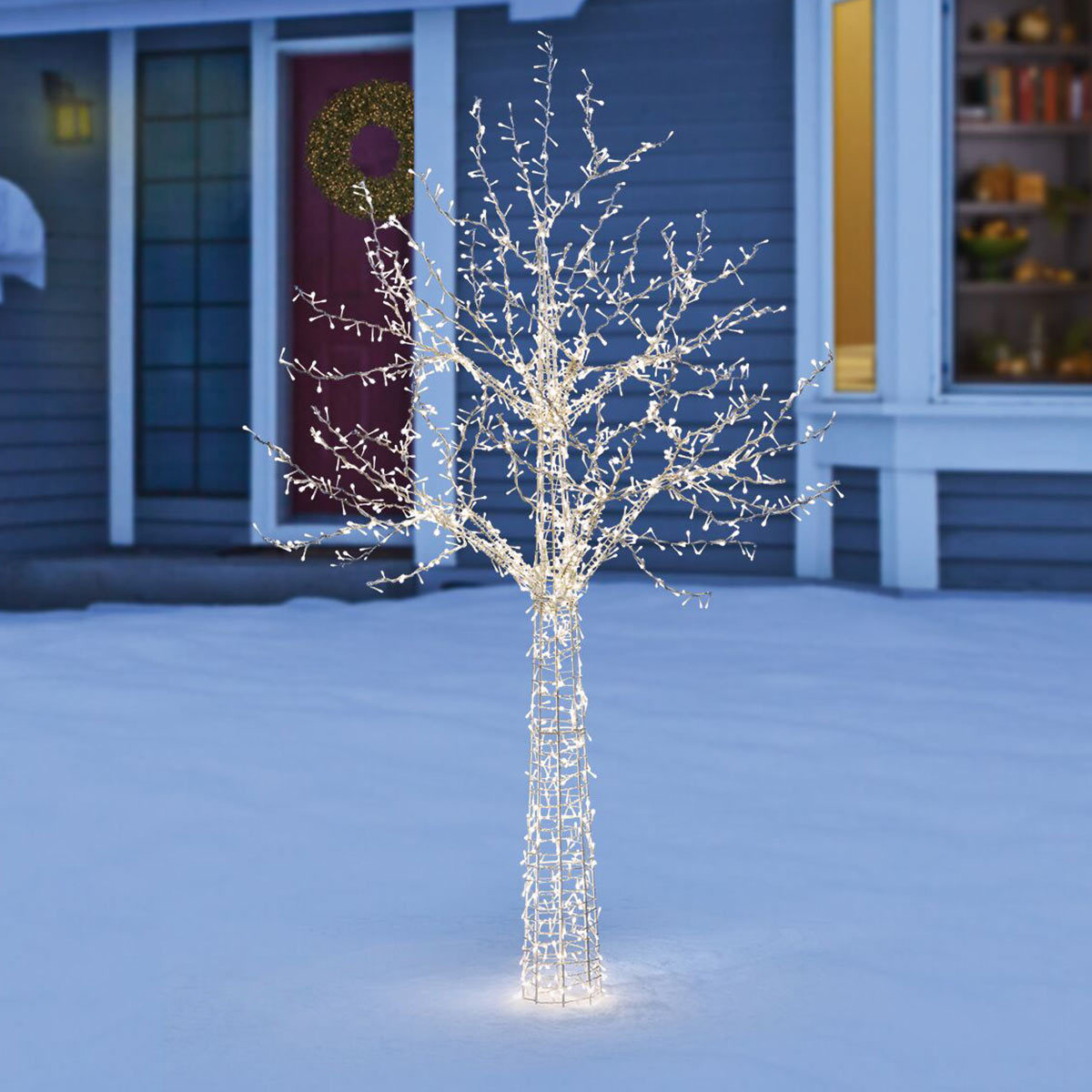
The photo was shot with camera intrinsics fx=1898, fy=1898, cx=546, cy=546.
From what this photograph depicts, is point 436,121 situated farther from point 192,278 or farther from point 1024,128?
point 1024,128

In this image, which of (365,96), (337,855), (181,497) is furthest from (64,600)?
(337,855)

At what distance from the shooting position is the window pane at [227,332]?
9219 millimetres

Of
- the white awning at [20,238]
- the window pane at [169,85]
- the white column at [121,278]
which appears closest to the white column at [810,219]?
the window pane at [169,85]

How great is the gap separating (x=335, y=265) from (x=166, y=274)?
0.87 m

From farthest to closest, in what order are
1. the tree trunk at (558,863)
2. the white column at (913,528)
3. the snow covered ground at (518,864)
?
the white column at (913,528) < the tree trunk at (558,863) < the snow covered ground at (518,864)

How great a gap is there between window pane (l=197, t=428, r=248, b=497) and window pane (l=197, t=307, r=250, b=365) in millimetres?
368

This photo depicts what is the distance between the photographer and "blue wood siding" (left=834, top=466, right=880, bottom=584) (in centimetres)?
782

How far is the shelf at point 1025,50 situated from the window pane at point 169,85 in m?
3.77

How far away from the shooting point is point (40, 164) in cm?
906

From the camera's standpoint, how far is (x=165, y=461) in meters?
9.33

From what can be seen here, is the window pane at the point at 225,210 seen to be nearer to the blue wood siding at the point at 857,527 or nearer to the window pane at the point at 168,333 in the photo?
the window pane at the point at 168,333

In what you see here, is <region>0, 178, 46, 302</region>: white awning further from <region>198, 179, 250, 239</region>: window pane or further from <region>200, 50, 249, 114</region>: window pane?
<region>200, 50, 249, 114</region>: window pane

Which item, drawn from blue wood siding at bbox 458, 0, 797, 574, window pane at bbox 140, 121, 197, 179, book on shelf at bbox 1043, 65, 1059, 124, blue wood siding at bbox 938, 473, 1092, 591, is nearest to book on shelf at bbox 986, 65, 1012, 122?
book on shelf at bbox 1043, 65, 1059, 124

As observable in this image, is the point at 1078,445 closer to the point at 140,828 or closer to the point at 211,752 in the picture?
the point at 211,752
